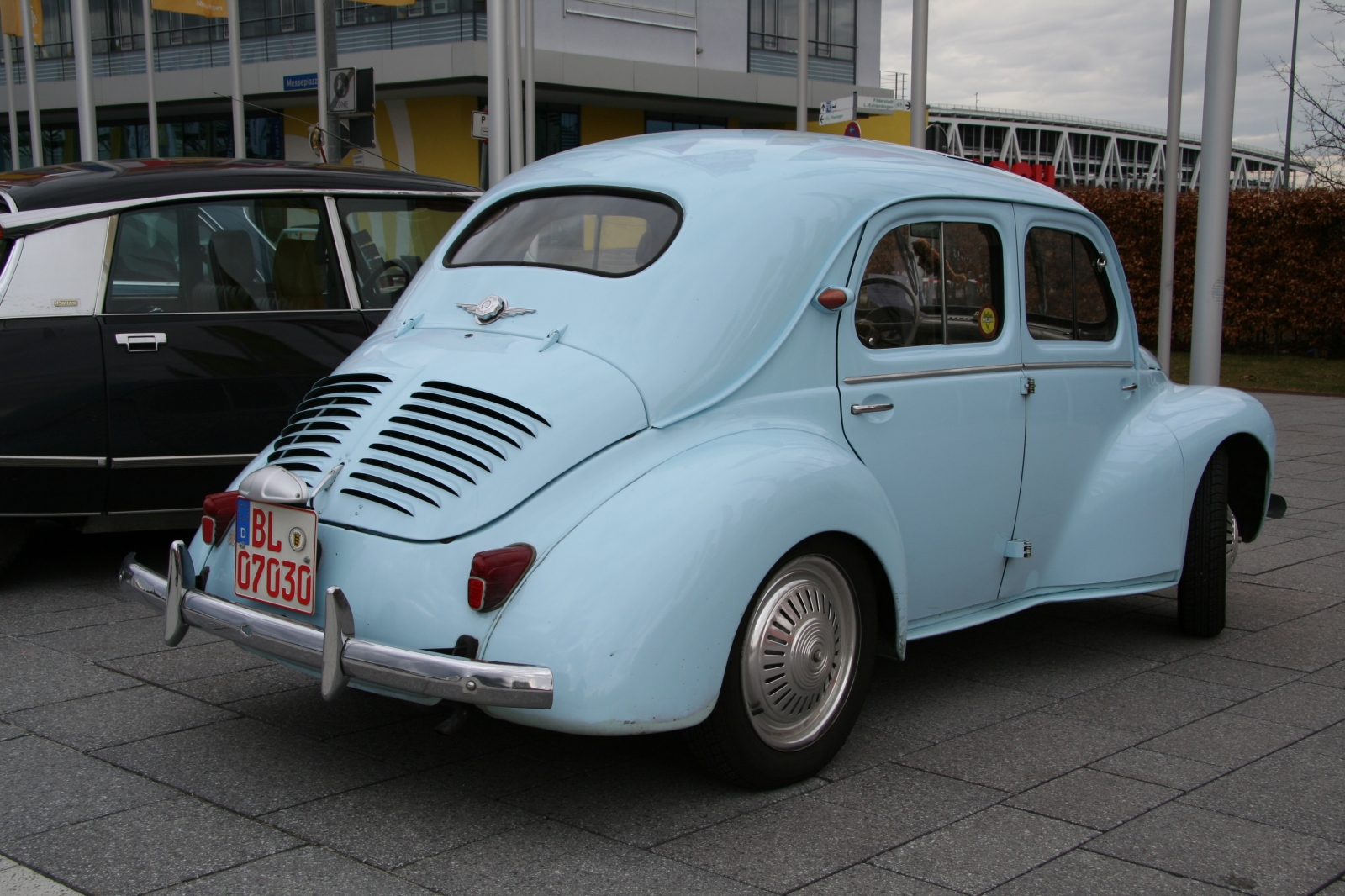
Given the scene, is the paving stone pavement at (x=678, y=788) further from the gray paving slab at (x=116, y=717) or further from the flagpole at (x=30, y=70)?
the flagpole at (x=30, y=70)

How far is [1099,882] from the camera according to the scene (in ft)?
9.61

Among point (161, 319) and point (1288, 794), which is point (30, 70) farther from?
point (1288, 794)

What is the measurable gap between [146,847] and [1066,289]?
3524 mm

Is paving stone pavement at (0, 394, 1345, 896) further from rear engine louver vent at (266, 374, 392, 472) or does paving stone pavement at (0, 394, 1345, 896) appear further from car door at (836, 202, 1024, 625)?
rear engine louver vent at (266, 374, 392, 472)

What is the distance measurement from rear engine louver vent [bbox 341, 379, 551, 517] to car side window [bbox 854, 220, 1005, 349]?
3.85 feet

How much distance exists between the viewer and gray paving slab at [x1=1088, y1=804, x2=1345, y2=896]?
2.96 meters

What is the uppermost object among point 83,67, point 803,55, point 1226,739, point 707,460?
point 803,55

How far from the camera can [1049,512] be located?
14.6 ft

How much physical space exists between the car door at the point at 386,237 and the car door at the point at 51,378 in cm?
115

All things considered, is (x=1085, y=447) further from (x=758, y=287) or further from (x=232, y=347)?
(x=232, y=347)

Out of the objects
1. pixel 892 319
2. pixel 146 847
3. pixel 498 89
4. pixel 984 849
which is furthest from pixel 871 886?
pixel 498 89

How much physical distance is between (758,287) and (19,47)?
40427 millimetres

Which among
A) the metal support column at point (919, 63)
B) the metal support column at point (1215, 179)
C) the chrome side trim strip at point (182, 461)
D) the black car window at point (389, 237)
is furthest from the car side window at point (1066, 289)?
the metal support column at point (919, 63)

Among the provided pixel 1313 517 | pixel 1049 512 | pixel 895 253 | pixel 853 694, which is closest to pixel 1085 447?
pixel 1049 512
